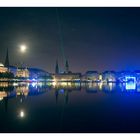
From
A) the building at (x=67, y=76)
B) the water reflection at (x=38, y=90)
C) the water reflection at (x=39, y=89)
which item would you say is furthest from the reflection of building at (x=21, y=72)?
the water reflection at (x=38, y=90)

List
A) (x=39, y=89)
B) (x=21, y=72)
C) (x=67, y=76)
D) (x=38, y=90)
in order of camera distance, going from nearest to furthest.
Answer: (x=38, y=90), (x=39, y=89), (x=21, y=72), (x=67, y=76)

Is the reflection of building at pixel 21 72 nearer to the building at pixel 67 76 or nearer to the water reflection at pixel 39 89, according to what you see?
the building at pixel 67 76

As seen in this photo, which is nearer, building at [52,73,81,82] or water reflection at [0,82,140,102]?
water reflection at [0,82,140,102]

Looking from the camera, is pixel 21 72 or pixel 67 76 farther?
pixel 67 76

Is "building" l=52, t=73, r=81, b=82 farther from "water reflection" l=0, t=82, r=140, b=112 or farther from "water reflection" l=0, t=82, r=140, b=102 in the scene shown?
"water reflection" l=0, t=82, r=140, b=112

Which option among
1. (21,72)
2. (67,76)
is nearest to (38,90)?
(21,72)

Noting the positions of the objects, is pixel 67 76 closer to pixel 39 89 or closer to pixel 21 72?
pixel 21 72

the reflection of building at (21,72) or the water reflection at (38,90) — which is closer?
the water reflection at (38,90)

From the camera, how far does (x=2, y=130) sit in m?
8.19

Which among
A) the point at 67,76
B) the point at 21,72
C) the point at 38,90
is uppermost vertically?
Result: the point at 21,72

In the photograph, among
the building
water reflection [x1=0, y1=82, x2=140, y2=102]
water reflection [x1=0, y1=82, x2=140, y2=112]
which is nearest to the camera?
water reflection [x1=0, y1=82, x2=140, y2=112]

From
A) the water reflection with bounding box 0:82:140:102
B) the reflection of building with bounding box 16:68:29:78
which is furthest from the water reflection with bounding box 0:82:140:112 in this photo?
the reflection of building with bounding box 16:68:29:78

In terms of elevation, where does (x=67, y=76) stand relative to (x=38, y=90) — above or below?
above
